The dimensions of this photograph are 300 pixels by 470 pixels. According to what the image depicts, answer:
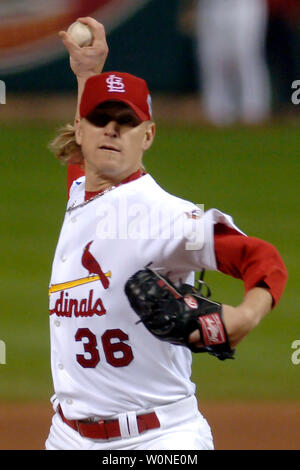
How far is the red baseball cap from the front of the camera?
13.3 ft

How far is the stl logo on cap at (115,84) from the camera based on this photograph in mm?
4078

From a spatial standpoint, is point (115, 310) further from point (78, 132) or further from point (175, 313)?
point (78, 132)

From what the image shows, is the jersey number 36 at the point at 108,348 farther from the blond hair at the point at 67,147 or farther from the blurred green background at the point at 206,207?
the blurred green background at the point at 206,207

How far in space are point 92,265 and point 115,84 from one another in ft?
2.35

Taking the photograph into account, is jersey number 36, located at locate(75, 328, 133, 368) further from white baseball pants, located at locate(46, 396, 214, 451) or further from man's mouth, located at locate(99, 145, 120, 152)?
man's mouth, located at locate(99, 145, 120, 152)

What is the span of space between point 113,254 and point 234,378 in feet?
16.1

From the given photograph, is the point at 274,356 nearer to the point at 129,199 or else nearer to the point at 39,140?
the point at 129,199

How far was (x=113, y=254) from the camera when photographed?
155 inches

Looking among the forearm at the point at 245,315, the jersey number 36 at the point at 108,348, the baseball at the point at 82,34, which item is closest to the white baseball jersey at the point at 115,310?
the jersey number 36 at the point at 108,348

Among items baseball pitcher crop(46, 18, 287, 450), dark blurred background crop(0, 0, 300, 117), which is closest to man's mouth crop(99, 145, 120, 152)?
baseball pitcher crop(46, 18, 287, 450)

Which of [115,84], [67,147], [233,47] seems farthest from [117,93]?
[233,47]

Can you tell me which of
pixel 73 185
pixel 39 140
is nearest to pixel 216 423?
pixel 73 185

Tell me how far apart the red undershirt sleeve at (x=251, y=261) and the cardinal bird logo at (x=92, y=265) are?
526 millimetres

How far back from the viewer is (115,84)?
409cm
